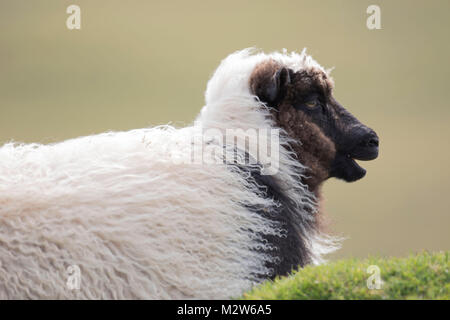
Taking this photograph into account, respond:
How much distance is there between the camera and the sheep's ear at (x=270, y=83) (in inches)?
253

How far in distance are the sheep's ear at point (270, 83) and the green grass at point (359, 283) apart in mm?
1878

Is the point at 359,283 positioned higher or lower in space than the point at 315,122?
lower

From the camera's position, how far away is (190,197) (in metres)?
5.83

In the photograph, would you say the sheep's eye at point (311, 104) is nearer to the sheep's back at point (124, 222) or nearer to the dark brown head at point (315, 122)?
the dark brown head at point (315, 122)

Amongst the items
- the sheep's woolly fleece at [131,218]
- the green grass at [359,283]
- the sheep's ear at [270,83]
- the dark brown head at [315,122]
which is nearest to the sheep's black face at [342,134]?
the dark brown head at [315,122]

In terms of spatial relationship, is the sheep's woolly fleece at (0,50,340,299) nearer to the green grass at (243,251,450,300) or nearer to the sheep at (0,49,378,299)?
the sheep at (0,49,378,299)

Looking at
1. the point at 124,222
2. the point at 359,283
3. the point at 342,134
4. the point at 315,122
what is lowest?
the point at 359,283

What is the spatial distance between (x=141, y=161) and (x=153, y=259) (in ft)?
3.46

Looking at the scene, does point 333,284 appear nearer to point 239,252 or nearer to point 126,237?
point 239,252

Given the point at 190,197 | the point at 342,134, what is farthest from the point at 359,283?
the point at 342,134

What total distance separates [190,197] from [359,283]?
5.78 feet

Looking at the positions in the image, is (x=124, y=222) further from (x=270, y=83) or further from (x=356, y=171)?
(x=356, y=171)

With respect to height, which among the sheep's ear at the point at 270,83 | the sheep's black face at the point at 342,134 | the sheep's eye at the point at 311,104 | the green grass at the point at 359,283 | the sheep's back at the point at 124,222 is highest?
the sheep's ear at the point at 270,83

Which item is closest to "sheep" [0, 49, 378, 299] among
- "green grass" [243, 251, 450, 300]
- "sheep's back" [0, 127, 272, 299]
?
"sheep's back" [0, 127, 272, 299]
